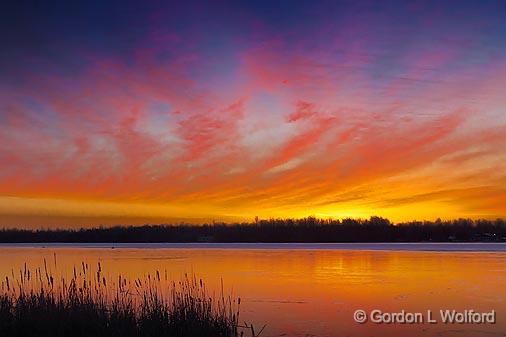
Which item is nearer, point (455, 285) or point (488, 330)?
point (488, 330)

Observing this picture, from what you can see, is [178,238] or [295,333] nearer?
[295,333]

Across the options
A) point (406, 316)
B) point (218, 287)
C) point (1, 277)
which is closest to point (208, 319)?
point (406, 316)

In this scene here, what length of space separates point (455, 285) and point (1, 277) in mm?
13547

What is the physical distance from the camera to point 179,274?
18.1m

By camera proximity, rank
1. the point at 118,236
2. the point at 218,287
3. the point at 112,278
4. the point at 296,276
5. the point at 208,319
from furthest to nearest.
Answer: the point at 118,236 → the point at 296,276 → the point at 112,278 → the point at 218,287 → the point at 208,319

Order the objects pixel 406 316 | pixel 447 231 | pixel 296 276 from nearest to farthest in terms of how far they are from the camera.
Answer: pixel 406 316, pixel 296 276, pixel 447 231

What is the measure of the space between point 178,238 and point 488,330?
80274mm

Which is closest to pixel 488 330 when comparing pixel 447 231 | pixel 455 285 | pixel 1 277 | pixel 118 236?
pixel 455 285

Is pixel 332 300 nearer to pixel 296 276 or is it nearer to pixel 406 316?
pixel 406 316

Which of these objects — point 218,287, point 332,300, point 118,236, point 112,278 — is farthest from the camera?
point 118,236

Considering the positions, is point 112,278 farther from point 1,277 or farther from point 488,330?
point 488,330

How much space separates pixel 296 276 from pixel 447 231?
2732 inches

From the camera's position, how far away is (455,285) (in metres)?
14.4

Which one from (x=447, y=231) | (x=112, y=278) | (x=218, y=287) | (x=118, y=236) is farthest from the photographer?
(x=118, y=236)
